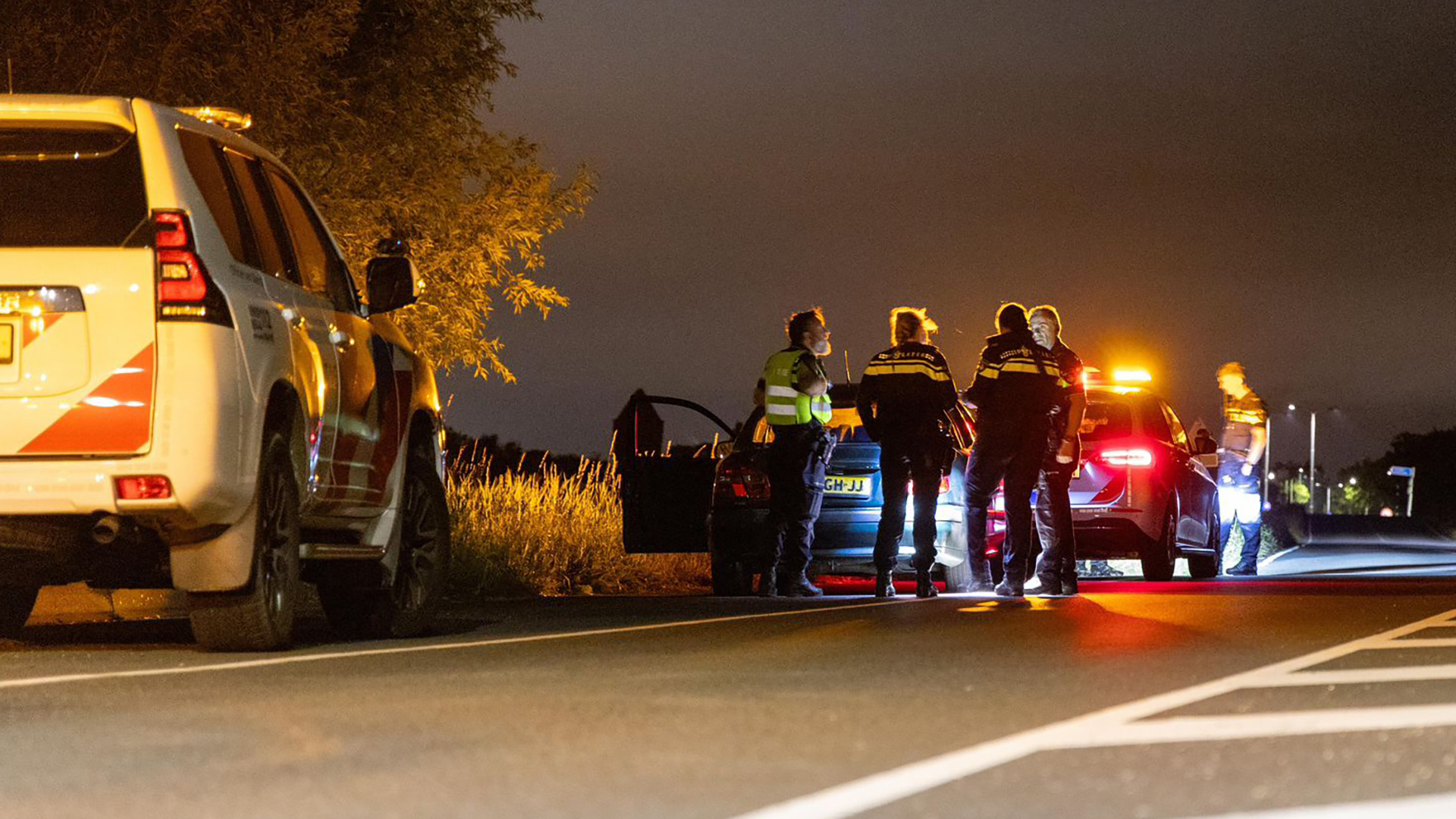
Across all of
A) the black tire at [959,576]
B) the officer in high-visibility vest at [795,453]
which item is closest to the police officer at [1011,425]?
the black tire at [959,576]

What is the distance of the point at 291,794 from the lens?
5.59 meters

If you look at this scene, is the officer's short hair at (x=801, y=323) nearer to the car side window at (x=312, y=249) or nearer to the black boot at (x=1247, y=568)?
the car side window at (x=312, y=249)

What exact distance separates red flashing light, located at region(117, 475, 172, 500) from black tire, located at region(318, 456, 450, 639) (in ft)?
8.50

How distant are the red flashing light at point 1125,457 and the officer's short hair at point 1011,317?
3301 mm

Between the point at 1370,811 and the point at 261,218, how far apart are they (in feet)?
19.3

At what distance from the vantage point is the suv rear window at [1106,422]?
60.0 feet

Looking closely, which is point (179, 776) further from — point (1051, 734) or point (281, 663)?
point (281, 663)

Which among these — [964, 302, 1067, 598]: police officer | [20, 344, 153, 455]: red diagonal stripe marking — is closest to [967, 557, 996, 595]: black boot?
[964, 302, 1067, 598]: police officer

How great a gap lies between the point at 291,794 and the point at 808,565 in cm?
1027

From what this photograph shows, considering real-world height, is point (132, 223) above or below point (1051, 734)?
above

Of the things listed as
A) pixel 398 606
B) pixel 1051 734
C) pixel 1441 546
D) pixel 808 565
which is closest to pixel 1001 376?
pixel 808 565

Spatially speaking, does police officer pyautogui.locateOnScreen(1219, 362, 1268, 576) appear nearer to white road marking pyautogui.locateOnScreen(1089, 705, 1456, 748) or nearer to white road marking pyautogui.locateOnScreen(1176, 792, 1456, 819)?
white road marking pyautogui.locateOnScreen(1089, 705, 1456, 748)

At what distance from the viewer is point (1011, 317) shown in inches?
593

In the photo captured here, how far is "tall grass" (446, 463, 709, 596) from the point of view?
17.3m
